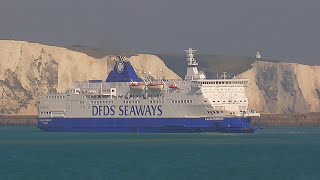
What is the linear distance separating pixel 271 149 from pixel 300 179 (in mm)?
23503

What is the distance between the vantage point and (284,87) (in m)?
162

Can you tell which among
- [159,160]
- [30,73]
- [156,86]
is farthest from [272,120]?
[159,160]

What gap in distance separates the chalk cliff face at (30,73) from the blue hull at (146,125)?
34453 millimetres

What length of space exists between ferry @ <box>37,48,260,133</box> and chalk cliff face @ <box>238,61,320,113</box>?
61250 millimetres

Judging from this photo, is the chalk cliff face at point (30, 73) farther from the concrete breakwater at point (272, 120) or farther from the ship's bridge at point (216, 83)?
the ship's bridge at point (216, 83)

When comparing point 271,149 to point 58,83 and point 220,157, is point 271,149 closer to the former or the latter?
point 220,157

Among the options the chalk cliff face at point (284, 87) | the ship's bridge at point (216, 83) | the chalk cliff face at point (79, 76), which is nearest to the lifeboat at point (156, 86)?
the ship's bridge at point (216, 83)

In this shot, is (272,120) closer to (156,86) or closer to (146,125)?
(156,86)

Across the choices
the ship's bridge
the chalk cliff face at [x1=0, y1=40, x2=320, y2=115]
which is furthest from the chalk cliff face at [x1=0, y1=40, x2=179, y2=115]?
the ship's bridge

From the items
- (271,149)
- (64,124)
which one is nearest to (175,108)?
(64,124)

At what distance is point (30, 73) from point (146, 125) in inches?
1753

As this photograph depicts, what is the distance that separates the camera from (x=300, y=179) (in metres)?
45.2

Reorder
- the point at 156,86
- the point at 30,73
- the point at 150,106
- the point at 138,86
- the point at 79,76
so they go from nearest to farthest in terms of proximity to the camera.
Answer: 1. the point at 150,106
2. the point at 156,86
3. the point at 138,86
4. the point at 30,73
5. the point at 79,76

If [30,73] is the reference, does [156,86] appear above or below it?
below
